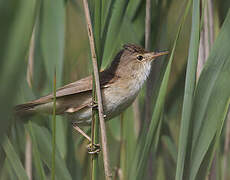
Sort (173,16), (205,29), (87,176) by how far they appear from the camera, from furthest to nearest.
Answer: (173,16) → (87,176) → (205,29)

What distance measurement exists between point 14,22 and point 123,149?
6.06 ft

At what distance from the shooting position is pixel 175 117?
287cm

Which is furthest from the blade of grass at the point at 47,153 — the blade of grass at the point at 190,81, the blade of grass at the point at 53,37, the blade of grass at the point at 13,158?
the blade of grass at the point at 190,81

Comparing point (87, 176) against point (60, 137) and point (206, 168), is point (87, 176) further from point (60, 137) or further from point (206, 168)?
point (206, 168)

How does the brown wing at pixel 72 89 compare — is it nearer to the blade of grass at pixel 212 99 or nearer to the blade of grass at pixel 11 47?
the blade of grass at pixel 212 99

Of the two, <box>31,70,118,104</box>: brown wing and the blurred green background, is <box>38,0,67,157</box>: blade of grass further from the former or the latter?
<box>31,70,118,104</box>: brown wing

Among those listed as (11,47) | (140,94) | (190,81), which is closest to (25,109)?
(140,94)

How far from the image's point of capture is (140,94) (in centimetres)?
271

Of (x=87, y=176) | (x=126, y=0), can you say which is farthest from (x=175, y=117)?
(x=126, y=0)

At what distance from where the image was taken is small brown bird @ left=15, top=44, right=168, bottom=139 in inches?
96.4

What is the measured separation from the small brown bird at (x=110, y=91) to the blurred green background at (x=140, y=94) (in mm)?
87

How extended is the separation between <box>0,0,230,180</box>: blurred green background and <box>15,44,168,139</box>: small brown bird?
0.28 ft

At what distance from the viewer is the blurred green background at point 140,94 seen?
120 cm

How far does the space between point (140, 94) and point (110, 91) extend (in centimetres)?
28
